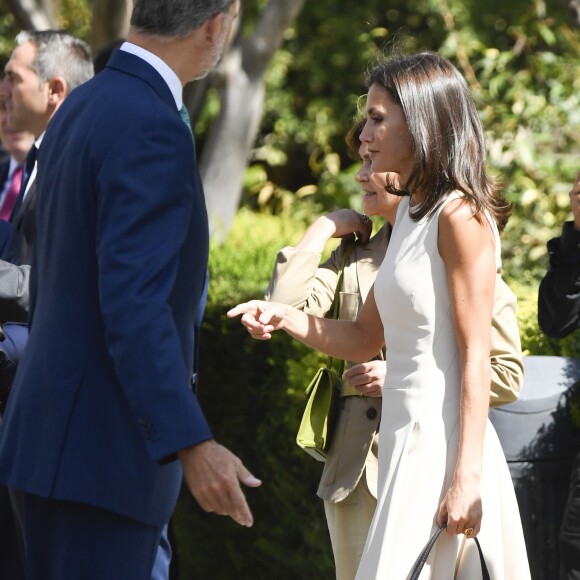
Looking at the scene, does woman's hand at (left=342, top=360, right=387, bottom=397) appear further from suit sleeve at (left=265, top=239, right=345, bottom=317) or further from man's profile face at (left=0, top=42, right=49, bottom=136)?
man's profile face at (left=0, top=42, right=49, bottom=136)

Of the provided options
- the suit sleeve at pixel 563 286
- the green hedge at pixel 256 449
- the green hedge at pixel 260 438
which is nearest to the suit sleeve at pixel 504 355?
the suit sleeve at pixel 563 286

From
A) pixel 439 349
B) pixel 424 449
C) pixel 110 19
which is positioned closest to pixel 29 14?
pixel 110 19

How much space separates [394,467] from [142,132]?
1.08 meters

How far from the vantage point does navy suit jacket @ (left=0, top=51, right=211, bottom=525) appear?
2324 mm

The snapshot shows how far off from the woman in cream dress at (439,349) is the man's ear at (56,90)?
175 cm

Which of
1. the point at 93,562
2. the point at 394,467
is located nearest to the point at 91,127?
the point at 93,562

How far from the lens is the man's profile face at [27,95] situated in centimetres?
442

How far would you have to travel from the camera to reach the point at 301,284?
3.67 m

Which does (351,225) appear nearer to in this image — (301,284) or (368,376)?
(301,284)

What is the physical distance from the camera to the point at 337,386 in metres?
3.51

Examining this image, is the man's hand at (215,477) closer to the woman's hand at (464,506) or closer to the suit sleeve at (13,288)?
the woman's hand at (464,506)

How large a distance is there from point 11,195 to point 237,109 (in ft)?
14.5

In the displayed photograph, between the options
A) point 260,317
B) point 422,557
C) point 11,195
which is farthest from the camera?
point 11,195

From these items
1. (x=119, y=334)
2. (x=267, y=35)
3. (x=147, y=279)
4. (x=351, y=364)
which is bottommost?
(x=351, y=364)
